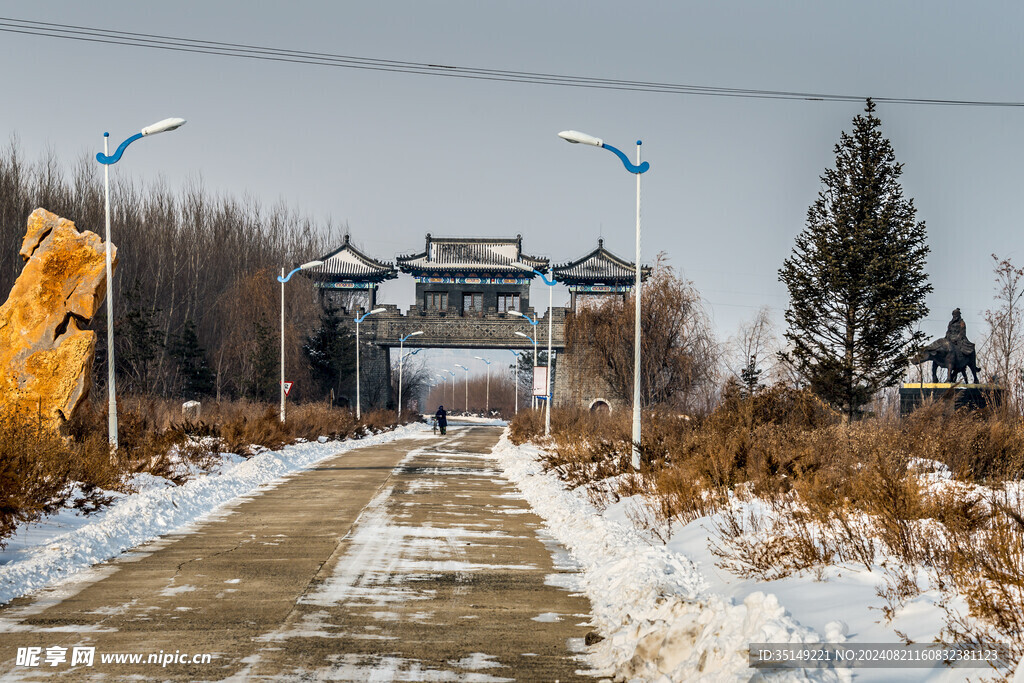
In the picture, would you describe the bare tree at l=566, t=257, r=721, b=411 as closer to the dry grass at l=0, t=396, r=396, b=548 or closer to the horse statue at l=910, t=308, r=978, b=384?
the horse statue at l=910, t=308, r=978, b=384

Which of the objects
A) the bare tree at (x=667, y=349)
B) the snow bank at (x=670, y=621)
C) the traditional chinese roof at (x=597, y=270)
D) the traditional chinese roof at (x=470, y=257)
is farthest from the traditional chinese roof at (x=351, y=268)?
the snow bank at (x=670, y=621)

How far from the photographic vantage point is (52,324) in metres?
18.0

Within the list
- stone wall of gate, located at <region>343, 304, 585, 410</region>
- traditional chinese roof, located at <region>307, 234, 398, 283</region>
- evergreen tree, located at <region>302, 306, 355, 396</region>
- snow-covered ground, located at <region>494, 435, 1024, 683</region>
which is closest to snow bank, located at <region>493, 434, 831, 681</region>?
snow-covered ground, located at <region>494, 435, 1024, 683</region>

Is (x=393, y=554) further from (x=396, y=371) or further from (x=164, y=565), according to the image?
(x=396, y=371)

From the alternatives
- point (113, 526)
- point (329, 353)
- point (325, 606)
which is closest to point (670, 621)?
point (325, 606)

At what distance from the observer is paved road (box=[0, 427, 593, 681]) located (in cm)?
593

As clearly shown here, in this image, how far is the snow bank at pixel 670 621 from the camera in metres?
5.34

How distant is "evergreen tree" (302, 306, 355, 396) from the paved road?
45974mm

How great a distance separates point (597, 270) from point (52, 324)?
50962 mm

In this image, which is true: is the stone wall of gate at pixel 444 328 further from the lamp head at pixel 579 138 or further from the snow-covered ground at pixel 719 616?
the snow-covered ground at pixel 719 616

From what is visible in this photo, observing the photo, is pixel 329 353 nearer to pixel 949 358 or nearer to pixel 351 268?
pixel 351 268

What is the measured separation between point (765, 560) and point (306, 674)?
396 cm

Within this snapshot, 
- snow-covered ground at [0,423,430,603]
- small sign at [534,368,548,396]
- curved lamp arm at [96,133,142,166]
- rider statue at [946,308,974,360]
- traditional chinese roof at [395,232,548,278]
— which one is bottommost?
snow-covered ground at [0,423,430,603]

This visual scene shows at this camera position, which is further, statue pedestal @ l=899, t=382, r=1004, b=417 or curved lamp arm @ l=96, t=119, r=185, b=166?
statue pedestal @ l=899, t=382, r=1004, b=417
